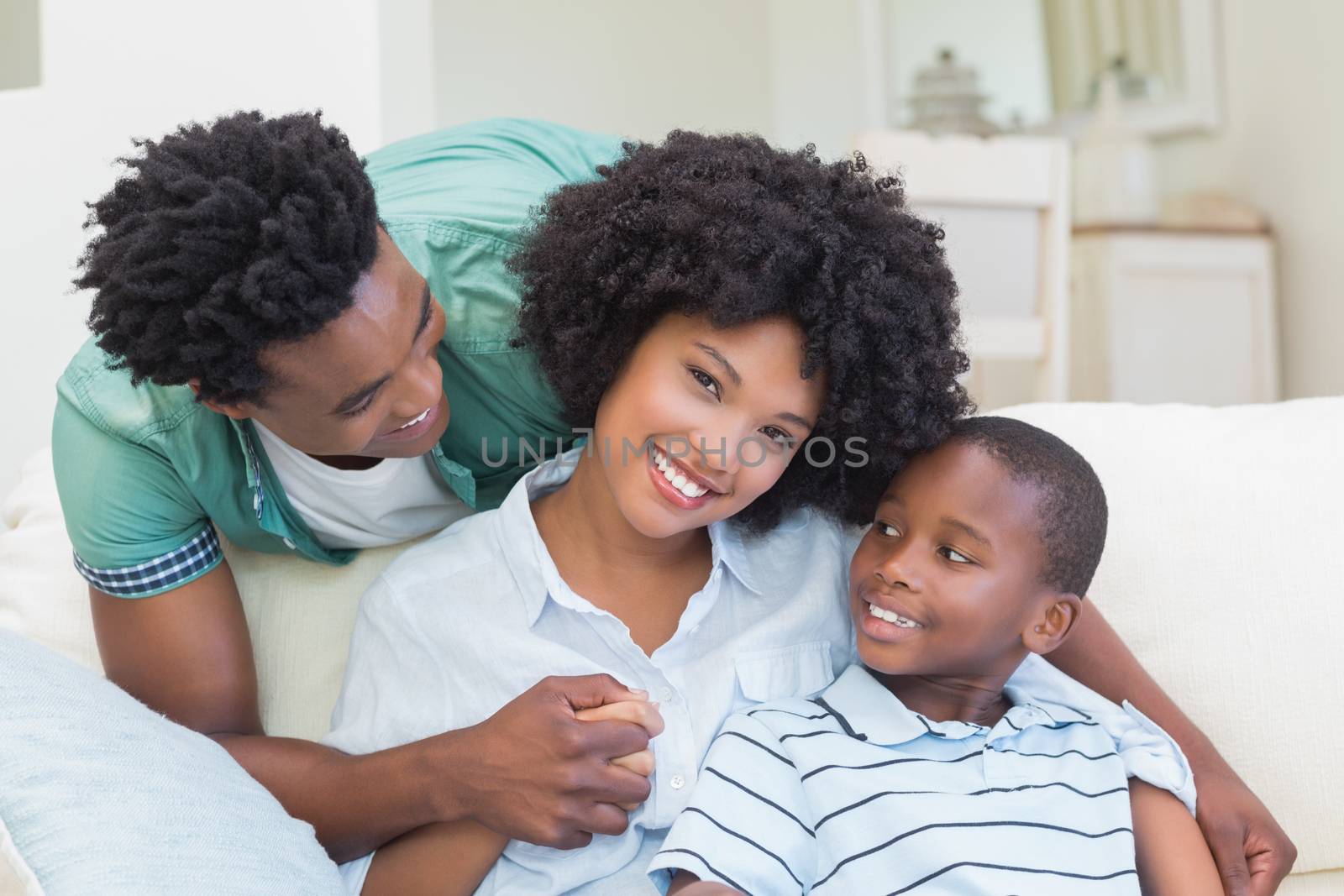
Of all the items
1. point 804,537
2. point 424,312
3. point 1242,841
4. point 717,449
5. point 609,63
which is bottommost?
point 1242,841

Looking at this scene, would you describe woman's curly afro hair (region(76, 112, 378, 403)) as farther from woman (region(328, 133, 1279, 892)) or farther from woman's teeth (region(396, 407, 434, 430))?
woman (region(328, 133, 1279, 892))

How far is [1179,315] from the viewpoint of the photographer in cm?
354

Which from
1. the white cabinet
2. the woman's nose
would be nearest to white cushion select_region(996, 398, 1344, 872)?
the woman's nose

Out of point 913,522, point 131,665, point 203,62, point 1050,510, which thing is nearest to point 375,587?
point 131,665

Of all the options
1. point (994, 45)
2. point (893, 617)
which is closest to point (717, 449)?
point (893, 617)

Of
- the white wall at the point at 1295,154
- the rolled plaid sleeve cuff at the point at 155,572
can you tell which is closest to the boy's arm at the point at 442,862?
the rolled plaid sleeve cuff at the point at 155,572

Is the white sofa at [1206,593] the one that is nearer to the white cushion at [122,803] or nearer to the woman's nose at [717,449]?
the white cushion at [122,803]

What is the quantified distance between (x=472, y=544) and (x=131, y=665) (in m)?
0.35

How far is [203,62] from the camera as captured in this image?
1.84 m

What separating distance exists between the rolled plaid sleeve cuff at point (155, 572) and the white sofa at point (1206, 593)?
0.40 ft

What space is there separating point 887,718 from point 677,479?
0.29 m

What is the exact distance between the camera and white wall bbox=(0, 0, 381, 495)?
5.95ft

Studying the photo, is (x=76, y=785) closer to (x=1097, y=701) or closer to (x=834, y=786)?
(x=834, y=786)

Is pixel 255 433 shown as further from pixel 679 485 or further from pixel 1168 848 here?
pixel 1168 848
